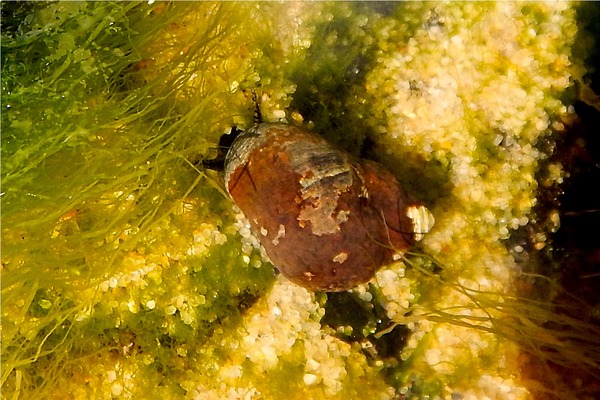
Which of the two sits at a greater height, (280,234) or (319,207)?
(319,207)

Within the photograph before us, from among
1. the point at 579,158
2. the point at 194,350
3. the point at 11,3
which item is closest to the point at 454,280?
the point at 579,158

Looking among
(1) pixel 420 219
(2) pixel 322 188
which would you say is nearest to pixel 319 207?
(2) pixel 322 188

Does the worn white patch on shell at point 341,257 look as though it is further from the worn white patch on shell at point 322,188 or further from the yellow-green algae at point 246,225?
the yellow-green algae at point 246,225

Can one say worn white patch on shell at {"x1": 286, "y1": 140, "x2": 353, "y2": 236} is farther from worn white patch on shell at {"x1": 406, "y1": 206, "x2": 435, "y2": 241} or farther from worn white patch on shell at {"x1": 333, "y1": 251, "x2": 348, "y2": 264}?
worn white patch on shell at {"x1": 406, "y1": 206, "x2": 435, "y2": 241}

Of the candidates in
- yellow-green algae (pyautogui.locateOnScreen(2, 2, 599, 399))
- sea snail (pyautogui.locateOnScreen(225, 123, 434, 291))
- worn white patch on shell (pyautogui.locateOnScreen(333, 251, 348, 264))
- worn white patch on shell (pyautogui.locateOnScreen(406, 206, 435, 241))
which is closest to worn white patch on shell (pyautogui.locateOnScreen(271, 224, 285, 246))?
sea snail (pyautogui.locateOnScreen(225, 123, 434, 291))

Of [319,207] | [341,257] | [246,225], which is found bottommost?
[246,225]

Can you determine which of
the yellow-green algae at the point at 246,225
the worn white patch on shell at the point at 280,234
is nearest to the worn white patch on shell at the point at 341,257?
the worn white patch on shell at the point at 280,234

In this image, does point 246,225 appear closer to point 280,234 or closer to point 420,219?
point 280,234

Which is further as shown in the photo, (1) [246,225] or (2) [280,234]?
(1) [246,225]
